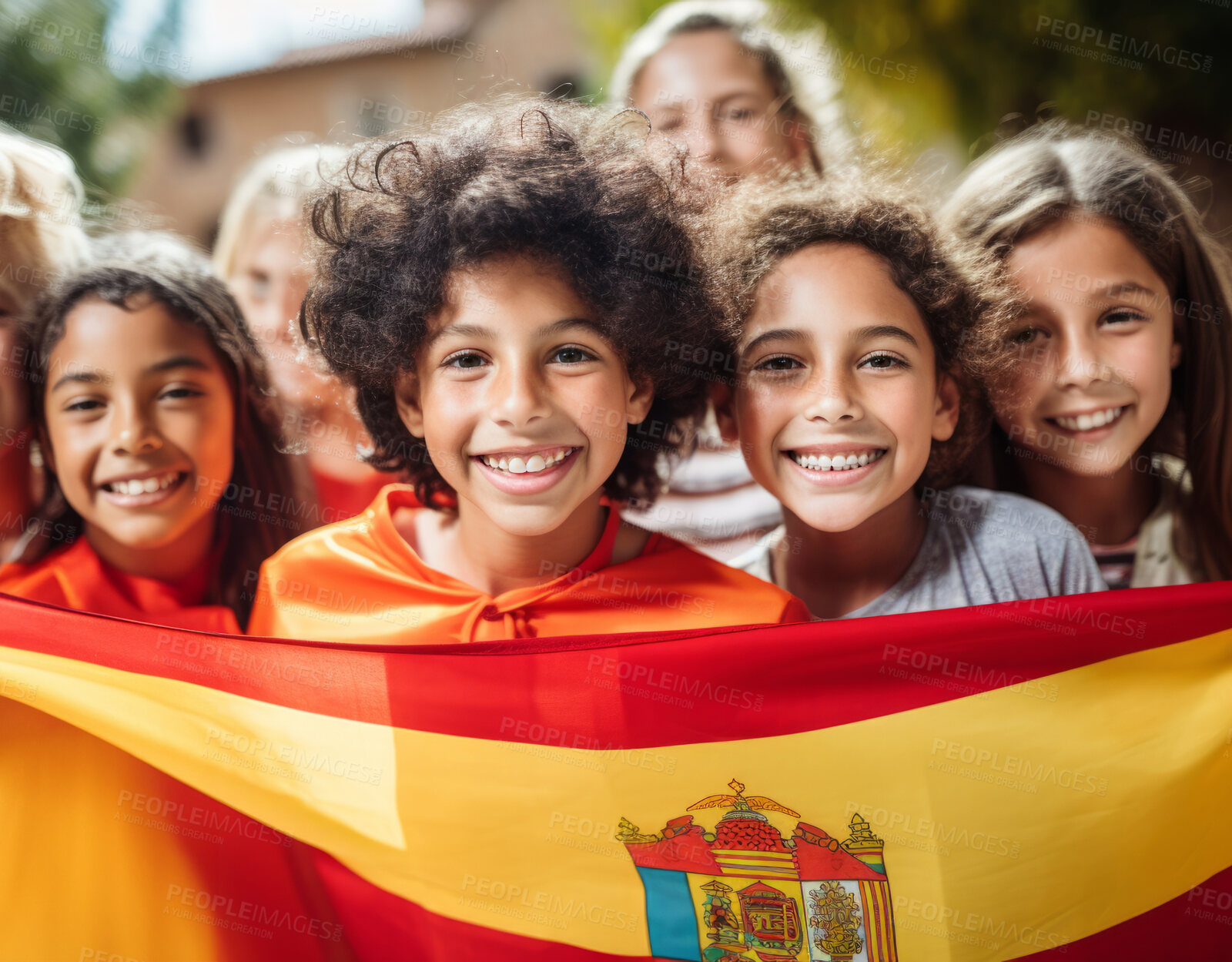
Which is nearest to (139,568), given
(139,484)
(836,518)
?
(139,484)

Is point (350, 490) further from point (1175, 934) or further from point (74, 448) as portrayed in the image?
point (1175, 934)

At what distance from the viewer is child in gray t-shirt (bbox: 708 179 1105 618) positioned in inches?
70.2

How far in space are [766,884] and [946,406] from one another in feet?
3.33

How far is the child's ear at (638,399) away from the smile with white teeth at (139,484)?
3.14 feet

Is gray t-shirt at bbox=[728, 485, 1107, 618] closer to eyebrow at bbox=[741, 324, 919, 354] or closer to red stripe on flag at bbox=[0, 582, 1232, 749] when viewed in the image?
red stripe on flag at bbox=[0, 582, 1232, 749]

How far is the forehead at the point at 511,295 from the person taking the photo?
1632 mm

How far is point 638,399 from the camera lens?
1.84m

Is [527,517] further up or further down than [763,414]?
further down

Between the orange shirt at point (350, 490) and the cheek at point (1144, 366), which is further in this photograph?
the orange shirt at point (350, 490)

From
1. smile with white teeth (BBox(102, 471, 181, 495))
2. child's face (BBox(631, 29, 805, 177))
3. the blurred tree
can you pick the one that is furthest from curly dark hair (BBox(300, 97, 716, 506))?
the blurred tree

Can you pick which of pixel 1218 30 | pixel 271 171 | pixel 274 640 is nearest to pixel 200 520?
pixel 274 640

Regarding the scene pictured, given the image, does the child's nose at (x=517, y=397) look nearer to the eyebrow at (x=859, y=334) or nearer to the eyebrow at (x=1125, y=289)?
the eyebrow at (x=859, y=334)

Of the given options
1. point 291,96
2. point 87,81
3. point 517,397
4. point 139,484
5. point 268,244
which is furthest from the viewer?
point 291,96

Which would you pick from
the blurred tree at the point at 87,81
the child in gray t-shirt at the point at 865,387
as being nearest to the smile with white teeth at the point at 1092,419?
the child in gray t-shirt at the point at 865,387
